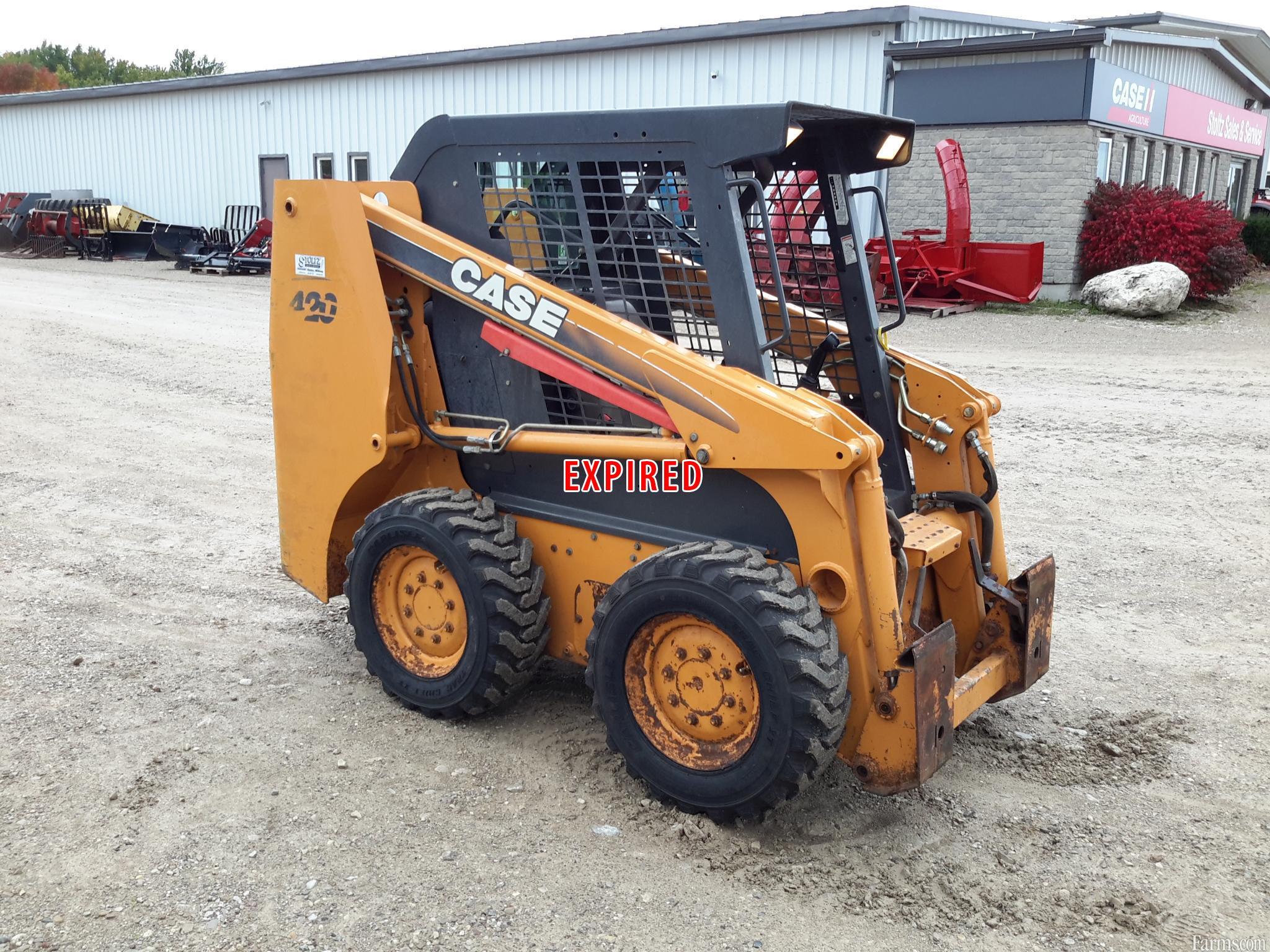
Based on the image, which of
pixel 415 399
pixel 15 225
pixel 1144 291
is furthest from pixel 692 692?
pixel 15 225

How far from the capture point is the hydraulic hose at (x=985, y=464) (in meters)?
4.24

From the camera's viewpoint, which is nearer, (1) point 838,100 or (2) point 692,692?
(2) point 692,692

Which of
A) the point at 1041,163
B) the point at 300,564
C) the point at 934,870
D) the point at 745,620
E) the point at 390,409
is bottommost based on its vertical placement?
the point at 934,870

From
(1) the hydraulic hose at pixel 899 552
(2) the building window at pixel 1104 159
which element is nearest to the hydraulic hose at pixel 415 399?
(1) the hydraulic hose at pixel 899 552

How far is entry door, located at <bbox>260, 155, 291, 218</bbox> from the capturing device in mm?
26797

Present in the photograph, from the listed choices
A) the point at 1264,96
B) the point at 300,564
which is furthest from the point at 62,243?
the point at 1264,96

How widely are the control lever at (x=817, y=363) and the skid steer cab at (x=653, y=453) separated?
12 mm

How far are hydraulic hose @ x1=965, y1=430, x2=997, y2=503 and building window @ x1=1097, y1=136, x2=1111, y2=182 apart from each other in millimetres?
16323

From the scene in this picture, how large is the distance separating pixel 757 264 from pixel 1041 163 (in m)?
15.7

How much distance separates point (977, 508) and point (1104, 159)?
17203mm

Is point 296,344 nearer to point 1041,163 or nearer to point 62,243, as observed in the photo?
point 1041,163

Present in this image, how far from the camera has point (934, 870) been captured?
335 cm

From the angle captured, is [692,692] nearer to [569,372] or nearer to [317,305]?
[569,372]

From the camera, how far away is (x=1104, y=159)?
1903cm
